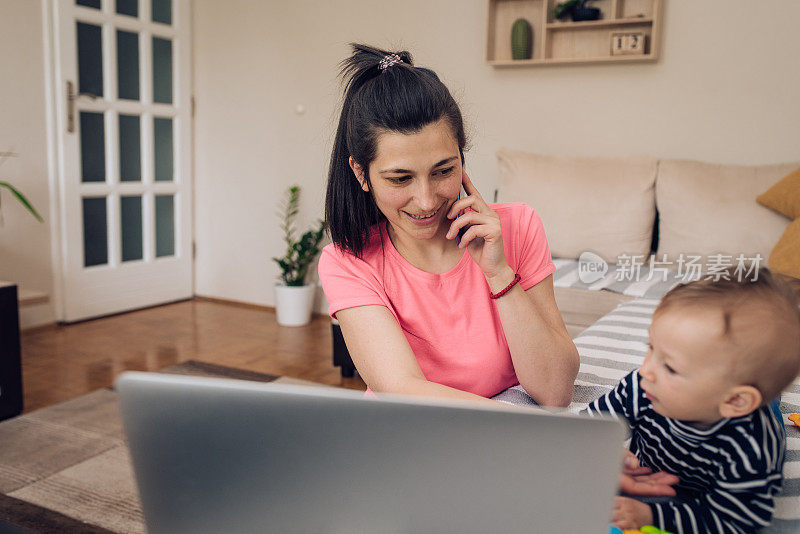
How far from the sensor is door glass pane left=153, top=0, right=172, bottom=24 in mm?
3988

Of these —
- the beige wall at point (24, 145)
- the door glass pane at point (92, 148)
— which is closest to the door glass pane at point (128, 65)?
the door glass pane at point (92, 148)

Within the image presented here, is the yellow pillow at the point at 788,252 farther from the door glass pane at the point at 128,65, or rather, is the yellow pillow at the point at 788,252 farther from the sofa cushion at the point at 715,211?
the door glass pane at the point at 128,65

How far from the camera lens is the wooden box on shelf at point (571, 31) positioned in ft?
9.94

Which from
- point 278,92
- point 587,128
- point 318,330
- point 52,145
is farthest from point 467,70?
point 52,145

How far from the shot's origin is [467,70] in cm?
352

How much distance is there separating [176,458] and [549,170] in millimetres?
2710

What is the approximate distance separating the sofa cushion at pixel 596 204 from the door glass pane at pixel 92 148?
2.40 metres

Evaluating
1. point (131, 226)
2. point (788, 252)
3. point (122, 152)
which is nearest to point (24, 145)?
point (122, 152)

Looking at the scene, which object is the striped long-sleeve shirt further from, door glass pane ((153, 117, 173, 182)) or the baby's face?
door glass pane ((153, 117, 173, 182))

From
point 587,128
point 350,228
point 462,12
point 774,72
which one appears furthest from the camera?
point 462,12

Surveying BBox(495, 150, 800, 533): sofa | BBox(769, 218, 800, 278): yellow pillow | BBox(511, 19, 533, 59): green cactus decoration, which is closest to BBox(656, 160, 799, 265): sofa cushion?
BBox(495, 150, 800, 533): sofa

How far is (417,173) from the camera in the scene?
38.4 inches

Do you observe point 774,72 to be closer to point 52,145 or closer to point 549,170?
point 549,170

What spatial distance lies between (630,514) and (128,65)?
3.96 metres
